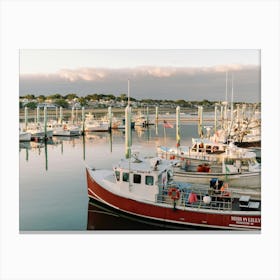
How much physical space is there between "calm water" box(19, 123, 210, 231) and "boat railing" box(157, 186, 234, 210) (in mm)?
484

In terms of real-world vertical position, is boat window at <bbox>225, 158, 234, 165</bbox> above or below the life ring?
above

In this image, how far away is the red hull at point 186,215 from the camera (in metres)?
6.07

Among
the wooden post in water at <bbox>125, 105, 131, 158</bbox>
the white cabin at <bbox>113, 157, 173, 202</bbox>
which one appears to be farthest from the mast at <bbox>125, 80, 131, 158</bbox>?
the white cabin at <bbox>113, 157, 173, 202</bbox>

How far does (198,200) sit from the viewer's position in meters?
6.52

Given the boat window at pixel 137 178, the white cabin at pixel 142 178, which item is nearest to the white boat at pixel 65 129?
the white cabin at pixel 142 178

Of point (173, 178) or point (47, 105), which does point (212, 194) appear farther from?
point (47, 105)

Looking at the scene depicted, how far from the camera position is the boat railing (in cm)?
634

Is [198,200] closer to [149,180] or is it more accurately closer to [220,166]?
[149,180]

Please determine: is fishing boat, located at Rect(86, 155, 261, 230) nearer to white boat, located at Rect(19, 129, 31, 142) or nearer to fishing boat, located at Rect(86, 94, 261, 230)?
fishing boat, located at Rect(86, 94, 261, 230)

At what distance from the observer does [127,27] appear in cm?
585

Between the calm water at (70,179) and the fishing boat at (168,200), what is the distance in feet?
0.83

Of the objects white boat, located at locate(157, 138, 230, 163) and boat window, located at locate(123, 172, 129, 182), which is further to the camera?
white boat, located at locate(157, 138, 230, 163)
